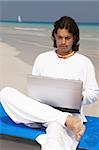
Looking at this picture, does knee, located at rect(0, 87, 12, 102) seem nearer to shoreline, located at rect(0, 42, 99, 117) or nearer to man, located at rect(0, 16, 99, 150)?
man, located at rect(0, 16, 99, 150)

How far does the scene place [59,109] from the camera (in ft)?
6.56

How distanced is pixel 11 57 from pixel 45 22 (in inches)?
495

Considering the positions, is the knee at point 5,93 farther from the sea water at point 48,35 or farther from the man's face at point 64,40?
the sea water at point 48,35

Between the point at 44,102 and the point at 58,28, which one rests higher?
the point at 58,28

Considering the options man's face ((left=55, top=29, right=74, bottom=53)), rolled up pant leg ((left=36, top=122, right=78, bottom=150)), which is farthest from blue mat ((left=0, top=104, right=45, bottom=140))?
man's face ((left=55, top=29, right=74, bottom=53))

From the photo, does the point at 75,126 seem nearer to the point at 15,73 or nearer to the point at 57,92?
the point at 57,92

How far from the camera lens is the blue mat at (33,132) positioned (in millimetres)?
2014

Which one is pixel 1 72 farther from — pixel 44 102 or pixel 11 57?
pixel 44 102

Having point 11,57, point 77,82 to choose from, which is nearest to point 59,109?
point 77,82

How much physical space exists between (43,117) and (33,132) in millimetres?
201

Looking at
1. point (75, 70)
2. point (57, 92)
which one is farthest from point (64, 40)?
point (57, 92)

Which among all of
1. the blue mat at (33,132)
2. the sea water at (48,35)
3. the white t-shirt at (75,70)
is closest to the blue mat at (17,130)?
the blue mat at (33,132)

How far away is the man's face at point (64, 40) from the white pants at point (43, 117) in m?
0.36

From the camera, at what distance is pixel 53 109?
1.87 m
